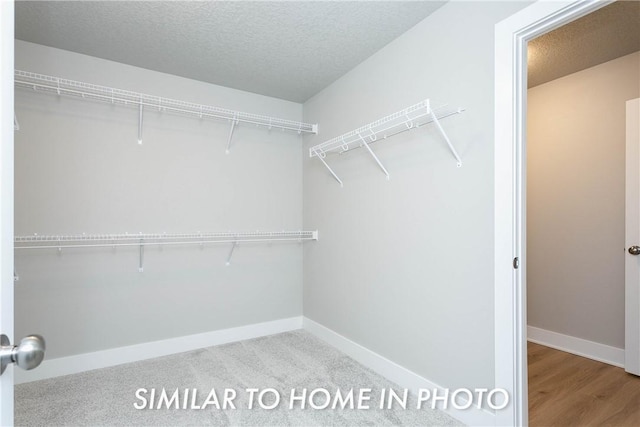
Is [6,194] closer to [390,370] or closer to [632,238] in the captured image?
[390,370]

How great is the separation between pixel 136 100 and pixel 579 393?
3.90 meters

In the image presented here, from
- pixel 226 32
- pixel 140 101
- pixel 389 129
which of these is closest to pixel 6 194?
pixel 226 32

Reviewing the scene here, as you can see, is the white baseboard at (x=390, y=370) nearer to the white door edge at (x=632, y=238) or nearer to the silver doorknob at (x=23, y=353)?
the white door edge at (x=632, y=238)

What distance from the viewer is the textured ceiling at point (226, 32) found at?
1895mm

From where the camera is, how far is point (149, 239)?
2637mm

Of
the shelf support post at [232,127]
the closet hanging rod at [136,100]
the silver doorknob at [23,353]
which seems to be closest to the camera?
the silver doorknob at [23,353]

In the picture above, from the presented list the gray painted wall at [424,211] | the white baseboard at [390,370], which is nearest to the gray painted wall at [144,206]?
the white baseboard at [390,370]

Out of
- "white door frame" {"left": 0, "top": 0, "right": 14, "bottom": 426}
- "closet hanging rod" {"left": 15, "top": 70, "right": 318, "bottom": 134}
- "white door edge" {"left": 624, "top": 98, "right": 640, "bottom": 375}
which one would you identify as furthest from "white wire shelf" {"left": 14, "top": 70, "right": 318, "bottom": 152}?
"white door edge" {"left": 624, "top": 98, "right": 640, "bottom": 375}

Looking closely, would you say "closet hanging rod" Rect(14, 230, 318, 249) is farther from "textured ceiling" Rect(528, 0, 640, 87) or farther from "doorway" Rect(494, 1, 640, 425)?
"textured ceiling" Rect(528, 0, 640, 87)

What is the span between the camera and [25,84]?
7.16 ft

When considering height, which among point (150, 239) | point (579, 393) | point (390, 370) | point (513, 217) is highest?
point (513, 217)

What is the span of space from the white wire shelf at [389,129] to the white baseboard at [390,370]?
1.34 metres

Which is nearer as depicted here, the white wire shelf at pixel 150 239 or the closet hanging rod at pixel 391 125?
the closet hanging rod at pixel 391 125

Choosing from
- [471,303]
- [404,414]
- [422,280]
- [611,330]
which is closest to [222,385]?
[404,414]
